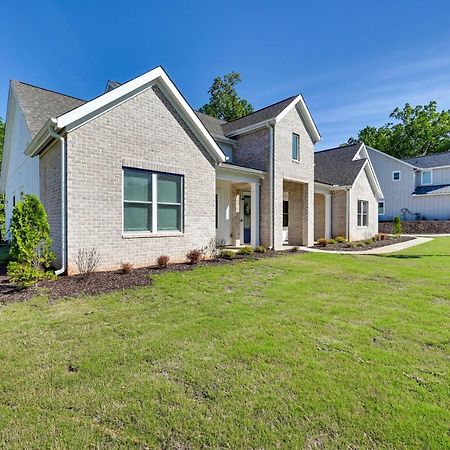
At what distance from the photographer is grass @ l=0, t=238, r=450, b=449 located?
2.23 meters

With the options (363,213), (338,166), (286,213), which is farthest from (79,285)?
(338,166)

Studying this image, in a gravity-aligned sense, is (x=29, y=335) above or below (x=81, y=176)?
below

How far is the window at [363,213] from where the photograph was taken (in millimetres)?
20781

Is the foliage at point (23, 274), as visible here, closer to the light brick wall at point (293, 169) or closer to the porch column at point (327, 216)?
the light brick wall at point (293, 169)

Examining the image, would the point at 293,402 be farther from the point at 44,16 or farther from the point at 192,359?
the point at 44,16

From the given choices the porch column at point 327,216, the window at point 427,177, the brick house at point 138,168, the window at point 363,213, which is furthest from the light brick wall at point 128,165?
the window at point 427,177

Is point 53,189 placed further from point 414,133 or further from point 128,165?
point 414,133

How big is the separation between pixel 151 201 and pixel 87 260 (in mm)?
2664

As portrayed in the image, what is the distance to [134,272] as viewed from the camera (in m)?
8.23

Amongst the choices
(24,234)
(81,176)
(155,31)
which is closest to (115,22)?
(155,31)

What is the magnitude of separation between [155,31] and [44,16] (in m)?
4.74

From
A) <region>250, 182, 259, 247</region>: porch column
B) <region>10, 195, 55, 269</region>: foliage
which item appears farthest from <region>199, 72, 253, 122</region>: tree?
<region>10, 195, 55, 269</region>: foliage

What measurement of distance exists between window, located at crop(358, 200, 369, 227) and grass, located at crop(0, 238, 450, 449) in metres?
15.9

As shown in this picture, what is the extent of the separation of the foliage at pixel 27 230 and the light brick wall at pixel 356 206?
18.3 metres
